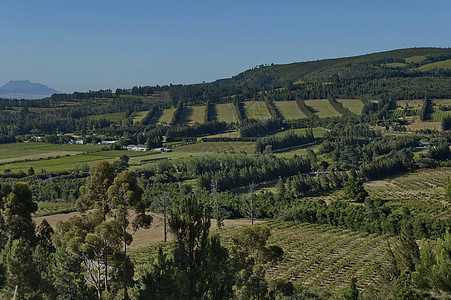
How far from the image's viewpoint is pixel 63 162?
12231cm

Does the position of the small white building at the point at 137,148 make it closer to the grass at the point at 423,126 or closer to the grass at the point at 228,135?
the grass at the point at 228,135


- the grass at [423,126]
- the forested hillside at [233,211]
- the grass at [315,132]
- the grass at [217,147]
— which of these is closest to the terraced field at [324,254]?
the forested hillside at [233,211]

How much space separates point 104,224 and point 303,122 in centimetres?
16788

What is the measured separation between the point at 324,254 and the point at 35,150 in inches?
4908

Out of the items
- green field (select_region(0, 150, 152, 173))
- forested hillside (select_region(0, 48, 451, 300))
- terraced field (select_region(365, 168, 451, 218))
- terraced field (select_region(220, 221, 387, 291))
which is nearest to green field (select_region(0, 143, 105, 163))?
forested hillside (select_region(0, 48, 451, 300))

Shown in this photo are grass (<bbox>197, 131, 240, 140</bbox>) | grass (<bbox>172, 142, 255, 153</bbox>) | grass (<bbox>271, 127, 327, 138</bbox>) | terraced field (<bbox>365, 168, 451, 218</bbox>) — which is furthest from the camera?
grass (<bbox>197, 131, 240, 140</bbox>)

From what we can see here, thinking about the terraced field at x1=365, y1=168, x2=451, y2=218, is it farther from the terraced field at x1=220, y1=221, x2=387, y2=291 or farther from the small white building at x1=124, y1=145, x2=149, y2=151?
the small white building at x1=124, y1=145, x2=149, y2=151

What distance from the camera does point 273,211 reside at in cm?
7506

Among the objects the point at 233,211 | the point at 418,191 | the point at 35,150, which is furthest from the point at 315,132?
the point at 35,150

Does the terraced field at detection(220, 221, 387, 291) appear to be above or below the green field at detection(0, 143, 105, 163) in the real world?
below

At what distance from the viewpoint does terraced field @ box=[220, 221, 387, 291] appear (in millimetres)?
41531

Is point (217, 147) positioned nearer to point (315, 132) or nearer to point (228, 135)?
point (228, 135)

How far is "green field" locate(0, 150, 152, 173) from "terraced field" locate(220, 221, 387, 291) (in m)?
69.3

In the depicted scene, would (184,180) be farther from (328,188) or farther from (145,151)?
(145,151)
